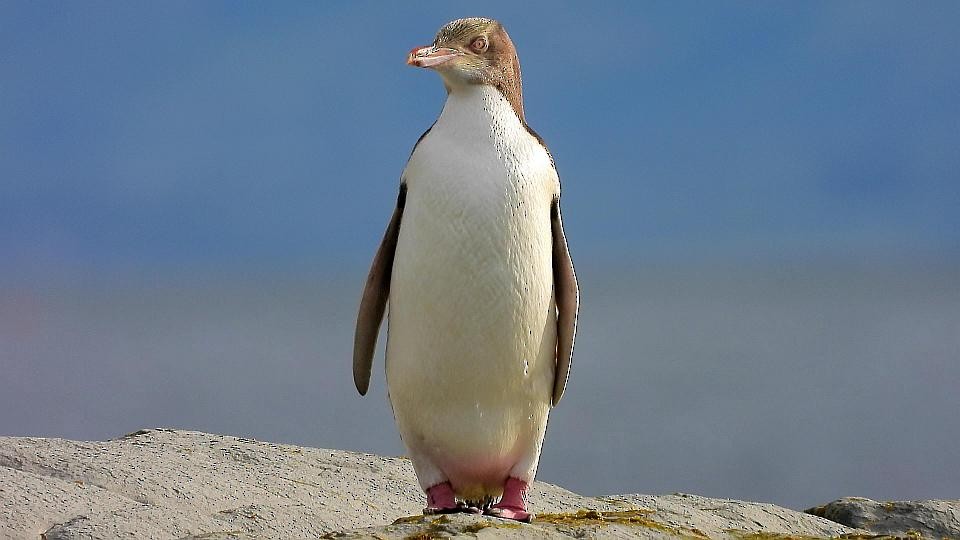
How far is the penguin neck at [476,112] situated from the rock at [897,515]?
5.23 metres

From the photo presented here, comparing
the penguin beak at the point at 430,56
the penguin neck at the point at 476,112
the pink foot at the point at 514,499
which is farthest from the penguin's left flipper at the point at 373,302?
the pink foot at the point at 514,499

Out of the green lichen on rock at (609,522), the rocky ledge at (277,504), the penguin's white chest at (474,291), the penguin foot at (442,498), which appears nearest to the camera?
the green lichen on rock at (609,522)

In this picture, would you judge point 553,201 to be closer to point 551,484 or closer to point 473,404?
point 473,404

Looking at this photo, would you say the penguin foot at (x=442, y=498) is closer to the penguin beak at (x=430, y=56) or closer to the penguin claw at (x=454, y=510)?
the penguin claw at (x=454, y=510)

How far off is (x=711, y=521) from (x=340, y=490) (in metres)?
2.79

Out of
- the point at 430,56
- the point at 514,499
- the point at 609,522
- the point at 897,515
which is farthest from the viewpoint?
the point at 897,515

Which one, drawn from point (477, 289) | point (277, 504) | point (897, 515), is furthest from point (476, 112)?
point (897, 515)

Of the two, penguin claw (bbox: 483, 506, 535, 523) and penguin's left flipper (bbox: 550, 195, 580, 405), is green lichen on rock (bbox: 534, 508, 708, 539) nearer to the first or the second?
penguin claw (bbox: 483, 506, 535, 523)

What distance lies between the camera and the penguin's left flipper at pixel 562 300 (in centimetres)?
600

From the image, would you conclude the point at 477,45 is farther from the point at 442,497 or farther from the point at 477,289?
the point at 442,497

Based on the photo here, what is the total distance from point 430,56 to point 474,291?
1170 mm

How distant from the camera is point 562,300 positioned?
6059mm

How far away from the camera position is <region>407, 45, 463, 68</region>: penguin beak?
5.57 metres

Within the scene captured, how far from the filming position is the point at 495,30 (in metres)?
5.89
